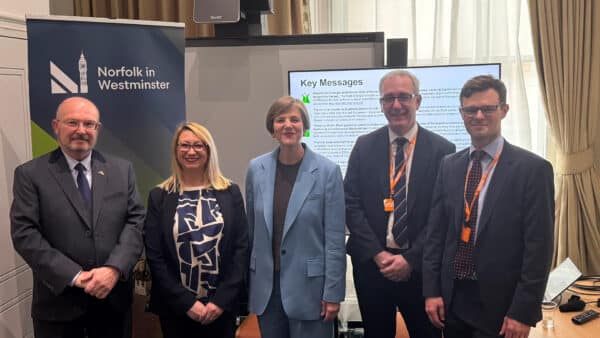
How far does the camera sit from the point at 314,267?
2078mm

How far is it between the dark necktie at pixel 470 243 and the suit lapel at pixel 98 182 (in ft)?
4.67

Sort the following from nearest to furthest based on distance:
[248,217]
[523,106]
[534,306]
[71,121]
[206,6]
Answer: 1. [534,306]
2. [71,121]
3. [248,217]
4. [206,6]
5. [523,106]

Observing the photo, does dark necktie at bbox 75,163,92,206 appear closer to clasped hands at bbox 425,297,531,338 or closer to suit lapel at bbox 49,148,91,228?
suit lapel at bbox 49,148,91,228

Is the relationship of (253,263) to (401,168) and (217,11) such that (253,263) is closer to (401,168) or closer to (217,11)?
(401,168)

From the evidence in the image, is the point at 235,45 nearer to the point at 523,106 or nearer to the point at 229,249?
the point at 229,249

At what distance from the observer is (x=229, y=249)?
6.98 feet

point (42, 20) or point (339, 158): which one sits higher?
point (42, 20)

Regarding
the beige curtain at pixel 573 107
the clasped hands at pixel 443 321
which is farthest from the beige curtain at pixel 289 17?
the clasped hands at pixel 443 321

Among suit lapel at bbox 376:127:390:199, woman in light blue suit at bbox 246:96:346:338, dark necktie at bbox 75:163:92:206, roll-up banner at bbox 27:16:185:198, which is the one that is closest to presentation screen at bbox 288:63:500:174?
roll-up banner at bbox 27:16:185:198

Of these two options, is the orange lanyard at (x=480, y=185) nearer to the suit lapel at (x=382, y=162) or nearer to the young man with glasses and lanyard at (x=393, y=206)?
the young man with glasses and lanyard at (x=393, y=206)

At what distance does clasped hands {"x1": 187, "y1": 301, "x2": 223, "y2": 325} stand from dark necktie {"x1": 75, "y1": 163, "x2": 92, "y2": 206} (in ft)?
2.00

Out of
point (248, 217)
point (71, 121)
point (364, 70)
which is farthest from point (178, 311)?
point (364, 70)

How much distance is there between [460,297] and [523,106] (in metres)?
2.29

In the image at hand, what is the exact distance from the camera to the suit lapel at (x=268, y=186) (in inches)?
82.3
